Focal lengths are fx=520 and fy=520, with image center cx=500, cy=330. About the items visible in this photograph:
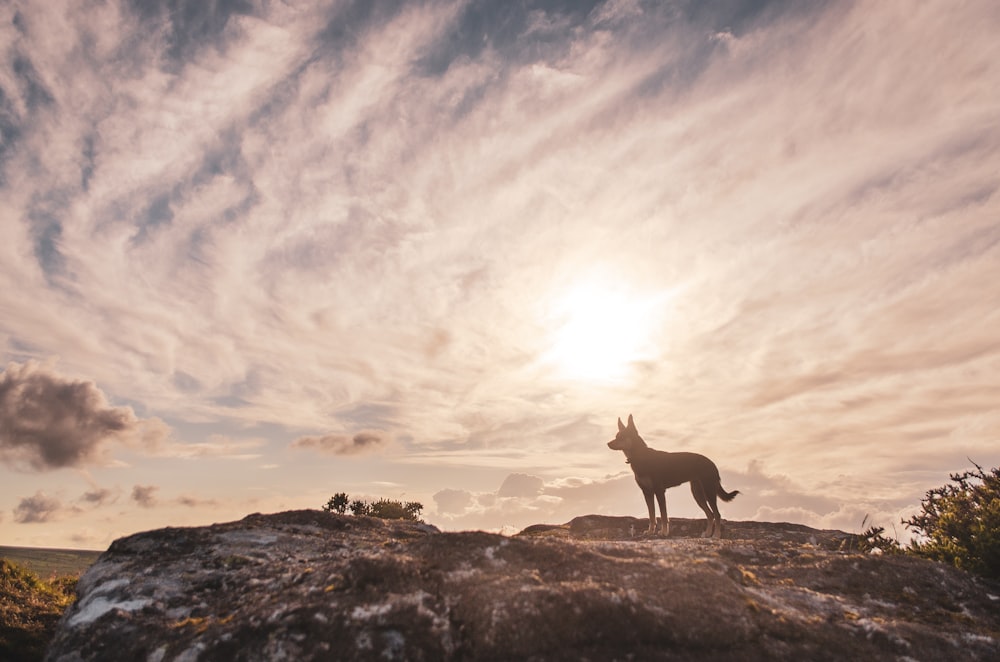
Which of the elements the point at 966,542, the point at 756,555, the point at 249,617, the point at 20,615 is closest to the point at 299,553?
the point at 249,617

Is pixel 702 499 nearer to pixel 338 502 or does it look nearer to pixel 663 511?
pixel 663 511

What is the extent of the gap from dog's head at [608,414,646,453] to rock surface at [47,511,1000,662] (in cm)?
922

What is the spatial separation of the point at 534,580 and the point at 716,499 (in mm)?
11990

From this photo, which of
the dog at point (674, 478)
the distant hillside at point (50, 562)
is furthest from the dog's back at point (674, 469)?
the distant hillside at point (50, 562)

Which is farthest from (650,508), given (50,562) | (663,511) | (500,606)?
(50,562)

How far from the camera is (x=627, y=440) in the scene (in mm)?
17281

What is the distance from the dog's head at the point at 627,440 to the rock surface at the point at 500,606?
30.2 feet

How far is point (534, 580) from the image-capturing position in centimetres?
569

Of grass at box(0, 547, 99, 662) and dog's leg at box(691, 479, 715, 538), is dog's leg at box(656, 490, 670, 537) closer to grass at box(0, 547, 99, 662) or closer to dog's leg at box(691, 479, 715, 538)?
dog's leg at box(691, 479, 715, 538)

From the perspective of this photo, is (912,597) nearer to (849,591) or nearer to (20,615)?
(849,591)

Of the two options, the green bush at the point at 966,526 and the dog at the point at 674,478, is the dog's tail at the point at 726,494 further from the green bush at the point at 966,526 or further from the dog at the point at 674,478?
the green bush at the point at 966,526

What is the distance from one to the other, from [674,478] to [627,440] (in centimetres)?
187

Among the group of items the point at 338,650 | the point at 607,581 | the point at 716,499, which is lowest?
the point at 338,650

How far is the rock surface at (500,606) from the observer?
4746mm
